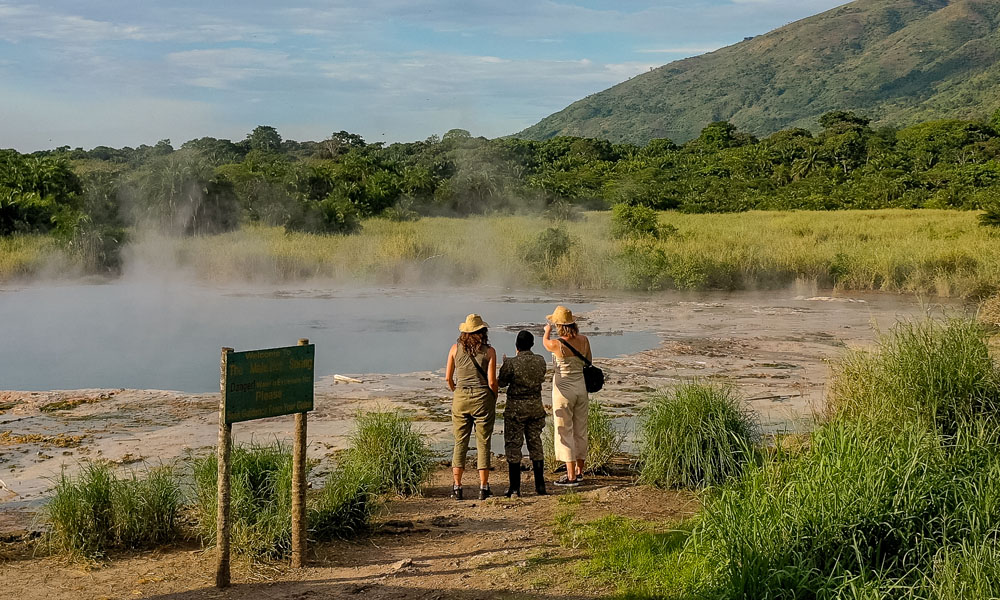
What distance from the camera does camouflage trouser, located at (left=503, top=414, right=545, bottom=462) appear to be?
22.6 feet

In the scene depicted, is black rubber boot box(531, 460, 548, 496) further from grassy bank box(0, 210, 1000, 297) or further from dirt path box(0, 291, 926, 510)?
grassy bank box(0, 210, 1000, 297)

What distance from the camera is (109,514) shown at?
231 inches

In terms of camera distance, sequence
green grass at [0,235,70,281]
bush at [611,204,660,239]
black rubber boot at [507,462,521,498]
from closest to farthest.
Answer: black rubber boot at [507,462,521,498]
green grass at [0,235,70,281]
bush at [611,204,660,239]

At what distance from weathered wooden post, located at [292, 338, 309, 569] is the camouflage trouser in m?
1.79

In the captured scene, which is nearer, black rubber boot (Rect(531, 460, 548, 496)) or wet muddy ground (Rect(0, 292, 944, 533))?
black rubber boot (Rect(531, 460, 548, 496))

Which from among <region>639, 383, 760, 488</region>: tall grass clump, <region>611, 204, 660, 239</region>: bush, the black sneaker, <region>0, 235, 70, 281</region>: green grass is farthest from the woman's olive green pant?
<region>611, 204, 660, 239</region>: bush

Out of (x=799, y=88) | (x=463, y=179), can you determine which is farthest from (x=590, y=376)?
(x=799, y=88)

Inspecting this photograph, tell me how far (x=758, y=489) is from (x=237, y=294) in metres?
17.2

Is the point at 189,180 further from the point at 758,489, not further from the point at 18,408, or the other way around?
the point at 758,489

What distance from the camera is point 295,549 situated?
5547 mm

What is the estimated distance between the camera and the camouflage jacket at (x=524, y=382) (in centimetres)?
696

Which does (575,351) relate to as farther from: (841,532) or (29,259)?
(29,259)

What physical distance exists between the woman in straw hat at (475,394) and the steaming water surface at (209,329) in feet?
16.9

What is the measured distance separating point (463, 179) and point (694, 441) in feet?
108
